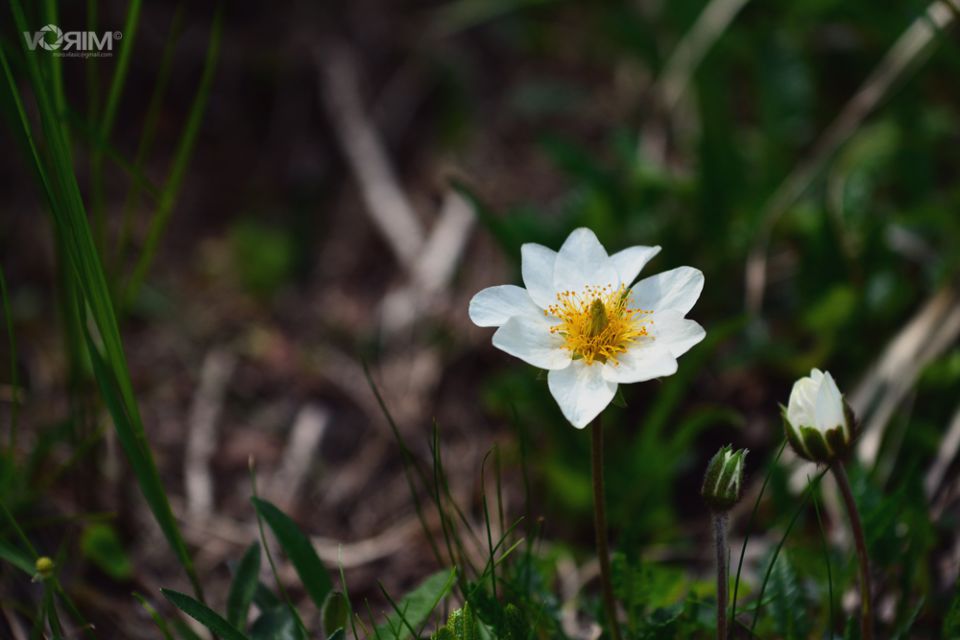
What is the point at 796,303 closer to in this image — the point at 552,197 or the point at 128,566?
the point at 552,197

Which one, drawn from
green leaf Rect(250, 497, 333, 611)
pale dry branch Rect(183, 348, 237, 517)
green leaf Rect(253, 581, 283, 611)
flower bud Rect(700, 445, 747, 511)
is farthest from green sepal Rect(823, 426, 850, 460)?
pale dry branch Rect(183, 348, 237, 517)

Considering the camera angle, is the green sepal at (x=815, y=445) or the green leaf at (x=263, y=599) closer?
the green sepal at (x=815, y=445)

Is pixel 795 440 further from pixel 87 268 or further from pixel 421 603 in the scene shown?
pixel 87 268

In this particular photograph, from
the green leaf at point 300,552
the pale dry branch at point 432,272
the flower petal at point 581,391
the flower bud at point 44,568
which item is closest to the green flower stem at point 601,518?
the flower petal at point 581,391

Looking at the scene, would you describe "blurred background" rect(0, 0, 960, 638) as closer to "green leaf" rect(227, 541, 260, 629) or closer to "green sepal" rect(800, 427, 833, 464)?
"green sepal" rect(800, 427, 833, 464)

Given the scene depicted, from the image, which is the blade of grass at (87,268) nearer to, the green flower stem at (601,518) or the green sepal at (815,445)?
the green flower stem at (601,518)

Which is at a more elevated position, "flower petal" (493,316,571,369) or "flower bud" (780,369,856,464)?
"flower petal" (493,316,571,369)
